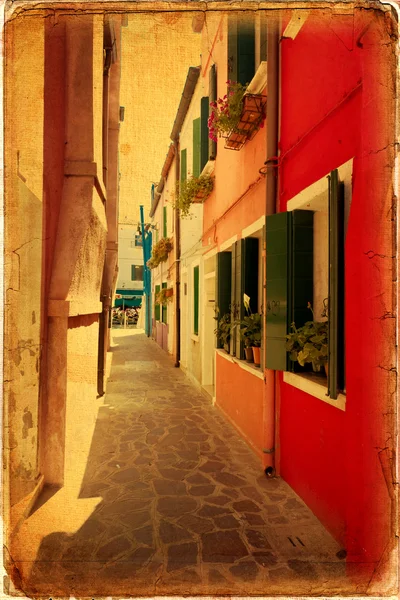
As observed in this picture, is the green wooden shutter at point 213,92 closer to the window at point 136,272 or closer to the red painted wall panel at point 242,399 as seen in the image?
the red painted wall panel at point 242,399

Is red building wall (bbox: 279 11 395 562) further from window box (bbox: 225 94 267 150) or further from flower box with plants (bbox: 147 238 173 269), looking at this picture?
flower box with plants (bbox: 147 238 173 269)

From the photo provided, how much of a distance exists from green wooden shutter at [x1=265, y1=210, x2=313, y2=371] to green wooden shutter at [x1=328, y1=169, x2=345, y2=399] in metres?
0.79

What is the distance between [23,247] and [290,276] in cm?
254

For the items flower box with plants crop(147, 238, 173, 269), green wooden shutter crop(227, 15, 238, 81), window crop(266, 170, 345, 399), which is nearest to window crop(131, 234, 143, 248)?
flower box with plants crop(147, 238, 173, 269)

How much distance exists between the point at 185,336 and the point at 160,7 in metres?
9.29

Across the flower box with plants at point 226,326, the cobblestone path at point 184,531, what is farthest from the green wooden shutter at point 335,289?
the flower box with plants at point 226,326

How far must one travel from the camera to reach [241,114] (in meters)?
4.88

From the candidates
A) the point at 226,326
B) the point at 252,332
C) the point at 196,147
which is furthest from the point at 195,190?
the point at 252,332

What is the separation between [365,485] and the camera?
2184 millimetres

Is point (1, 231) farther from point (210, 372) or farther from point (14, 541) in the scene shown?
point (210, 372)

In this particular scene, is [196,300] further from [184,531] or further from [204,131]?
[184,531]

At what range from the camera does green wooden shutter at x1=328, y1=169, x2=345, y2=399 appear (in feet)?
9.48

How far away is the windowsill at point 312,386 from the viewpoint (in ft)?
9.59
